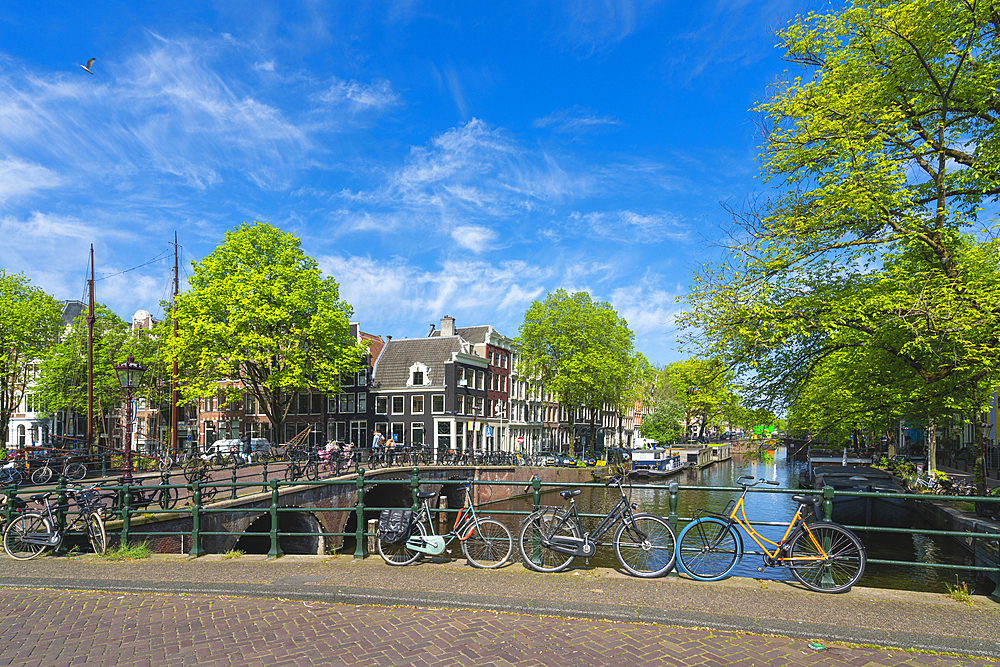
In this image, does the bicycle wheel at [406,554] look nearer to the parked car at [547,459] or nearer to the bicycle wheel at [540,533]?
the bicycle wheel at [540,533]

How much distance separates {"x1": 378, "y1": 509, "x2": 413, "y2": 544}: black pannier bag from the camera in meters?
9.01

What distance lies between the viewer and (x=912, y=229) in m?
11.9

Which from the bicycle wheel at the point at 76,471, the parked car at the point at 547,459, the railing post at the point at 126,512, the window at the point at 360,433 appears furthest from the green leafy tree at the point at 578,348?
the railing post at the point at 126,512

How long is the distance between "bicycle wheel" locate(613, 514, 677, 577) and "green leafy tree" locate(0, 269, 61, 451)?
43270mm

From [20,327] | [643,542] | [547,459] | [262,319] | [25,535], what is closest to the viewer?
[643,542]

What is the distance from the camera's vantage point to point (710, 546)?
25.5ft

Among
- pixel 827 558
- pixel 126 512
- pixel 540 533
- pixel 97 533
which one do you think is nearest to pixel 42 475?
pixel 97 533

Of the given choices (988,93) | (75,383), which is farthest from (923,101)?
(75,383)

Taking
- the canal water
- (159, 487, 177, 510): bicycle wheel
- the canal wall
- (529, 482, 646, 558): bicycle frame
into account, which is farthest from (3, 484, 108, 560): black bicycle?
the canal wall

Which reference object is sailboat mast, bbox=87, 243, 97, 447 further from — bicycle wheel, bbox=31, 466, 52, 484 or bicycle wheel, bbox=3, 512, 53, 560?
bicycle wheel, bbox=3, 512, 53, 560

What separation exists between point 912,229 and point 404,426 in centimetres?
4266

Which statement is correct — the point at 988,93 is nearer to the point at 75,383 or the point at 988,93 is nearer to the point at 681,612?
the point at 681,612

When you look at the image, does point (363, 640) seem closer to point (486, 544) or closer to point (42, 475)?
point (486, 544)

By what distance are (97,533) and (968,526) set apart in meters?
19.4
